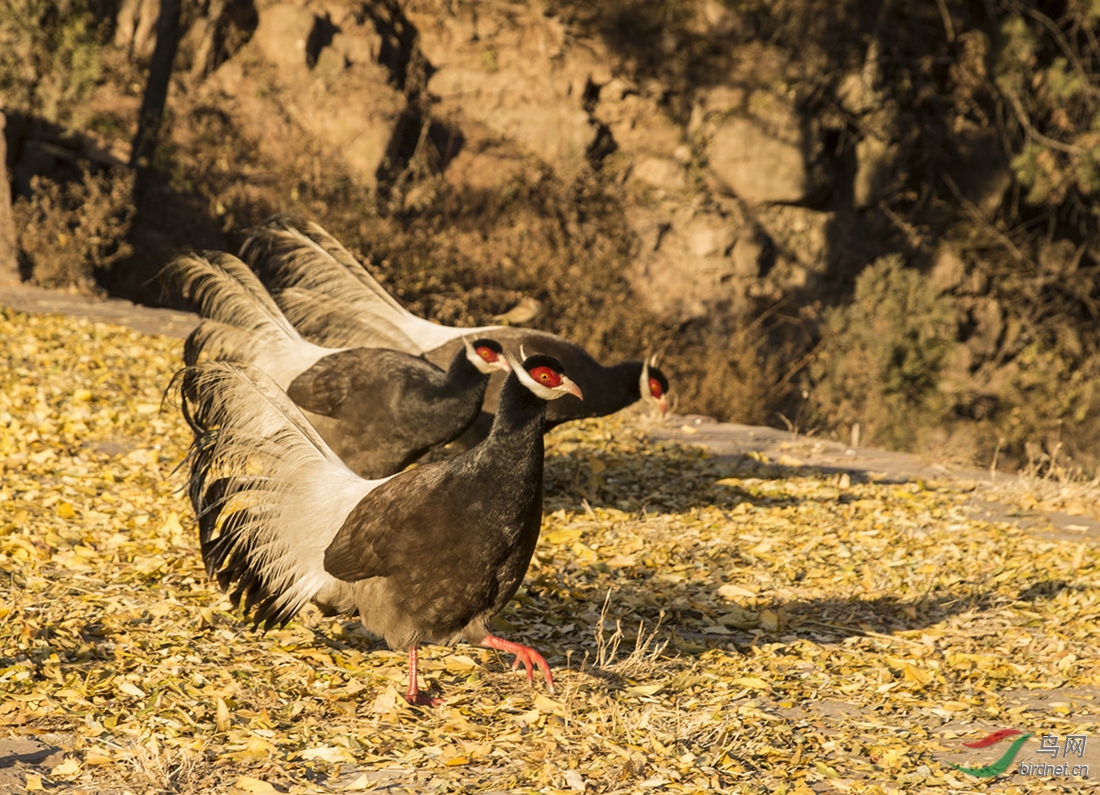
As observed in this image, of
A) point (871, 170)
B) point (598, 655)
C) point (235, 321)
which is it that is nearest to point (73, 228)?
point (235, 321)

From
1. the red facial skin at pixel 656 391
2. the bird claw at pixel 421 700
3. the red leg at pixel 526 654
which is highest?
the red facial skin at pixel 656 391

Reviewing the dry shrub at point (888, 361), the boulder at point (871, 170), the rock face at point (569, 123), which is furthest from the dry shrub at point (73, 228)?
the boulder at point (871, 170)

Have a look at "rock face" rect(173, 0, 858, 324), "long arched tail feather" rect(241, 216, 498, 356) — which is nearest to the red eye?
"long arched tail feather" rect(241, 216, 498, 356)

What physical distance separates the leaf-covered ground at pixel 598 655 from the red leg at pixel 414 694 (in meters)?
0.04

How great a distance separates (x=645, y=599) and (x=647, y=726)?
1.63m

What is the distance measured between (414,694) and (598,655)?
893mm

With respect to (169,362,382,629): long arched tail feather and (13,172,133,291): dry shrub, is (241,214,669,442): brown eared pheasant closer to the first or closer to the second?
(169,362,382,629): long arched tail feather

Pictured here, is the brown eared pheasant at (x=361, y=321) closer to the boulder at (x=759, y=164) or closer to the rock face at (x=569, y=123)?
the rock face at (x=569, y=123)

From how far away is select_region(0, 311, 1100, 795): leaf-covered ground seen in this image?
12.4 feet

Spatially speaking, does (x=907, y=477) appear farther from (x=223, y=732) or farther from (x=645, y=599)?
(x=223, y=732)

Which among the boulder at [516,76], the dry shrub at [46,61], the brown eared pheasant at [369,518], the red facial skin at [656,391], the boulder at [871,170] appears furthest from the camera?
the boulder at [871,170]

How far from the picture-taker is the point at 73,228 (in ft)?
46.8

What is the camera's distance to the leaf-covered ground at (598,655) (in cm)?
379

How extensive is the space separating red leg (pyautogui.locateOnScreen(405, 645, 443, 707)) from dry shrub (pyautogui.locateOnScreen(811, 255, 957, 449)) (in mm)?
11064
